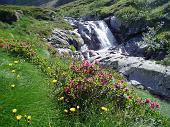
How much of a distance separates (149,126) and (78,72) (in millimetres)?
4346

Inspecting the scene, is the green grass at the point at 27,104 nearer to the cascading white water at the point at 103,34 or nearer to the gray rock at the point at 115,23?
the cascading white water at the point at 103,34

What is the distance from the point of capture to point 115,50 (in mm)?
59344

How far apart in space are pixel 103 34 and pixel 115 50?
10.2 meters

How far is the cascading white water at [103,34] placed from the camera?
66312 millimetres

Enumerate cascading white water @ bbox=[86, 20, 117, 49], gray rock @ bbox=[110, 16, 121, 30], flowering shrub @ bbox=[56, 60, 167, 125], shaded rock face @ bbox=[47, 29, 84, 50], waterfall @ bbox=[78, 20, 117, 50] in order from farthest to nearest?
gray rock @ bbox=[110, 16, 121, 30]
cascading white water @ bbox=[86, 20, 117, 49]
waterfall @ bbox=[78, 20, 117, 50]
shaded rock face @ bbox=[47, 29, 84, 50]
flowering shrub @ bbox=[56, 60, 167, 125]

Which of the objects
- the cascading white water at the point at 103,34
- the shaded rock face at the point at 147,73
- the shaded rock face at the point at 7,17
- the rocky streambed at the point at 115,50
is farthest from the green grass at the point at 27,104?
the cascading white water at the point at 103,34

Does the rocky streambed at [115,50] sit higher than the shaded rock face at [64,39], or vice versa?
the shaded rock face at [64,39]

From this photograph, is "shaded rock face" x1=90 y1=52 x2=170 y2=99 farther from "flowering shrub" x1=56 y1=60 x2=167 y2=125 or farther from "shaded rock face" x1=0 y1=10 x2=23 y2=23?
"flowering shrub" x1=56 y1=60 x2=167 y2=125

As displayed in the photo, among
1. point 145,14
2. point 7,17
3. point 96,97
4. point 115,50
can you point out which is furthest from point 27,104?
point 145,14

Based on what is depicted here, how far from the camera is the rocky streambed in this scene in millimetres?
39938

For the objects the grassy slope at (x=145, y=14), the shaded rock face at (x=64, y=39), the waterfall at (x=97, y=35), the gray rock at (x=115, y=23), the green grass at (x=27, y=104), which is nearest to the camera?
the green grass at (x=27, y=104)

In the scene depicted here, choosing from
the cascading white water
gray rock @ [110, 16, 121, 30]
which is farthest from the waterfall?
gray rock @ [110, 16, 121, 30]

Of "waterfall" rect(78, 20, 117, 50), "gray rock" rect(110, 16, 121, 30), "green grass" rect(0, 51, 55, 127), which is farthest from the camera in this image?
"gray rock" rect(110, 16, 121, 30)

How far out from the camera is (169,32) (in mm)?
57344
